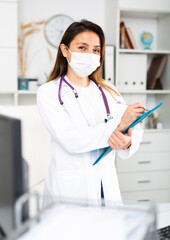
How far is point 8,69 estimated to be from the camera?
2895 mm

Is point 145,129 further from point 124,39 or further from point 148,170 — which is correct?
point 124,39

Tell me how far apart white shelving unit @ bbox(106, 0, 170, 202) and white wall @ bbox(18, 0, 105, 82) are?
0.31 meters

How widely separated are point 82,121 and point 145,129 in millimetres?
1869

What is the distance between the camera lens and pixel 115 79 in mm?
3131

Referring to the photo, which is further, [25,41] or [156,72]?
[156,72]

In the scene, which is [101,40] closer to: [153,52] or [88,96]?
[88,96]

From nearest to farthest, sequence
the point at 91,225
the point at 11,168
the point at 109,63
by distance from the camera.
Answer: the point at 11,168, the point at 91,225, the point at 109,63

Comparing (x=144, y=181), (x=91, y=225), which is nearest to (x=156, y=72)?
(x=144, y=181)

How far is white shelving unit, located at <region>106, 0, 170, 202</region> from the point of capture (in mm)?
3129

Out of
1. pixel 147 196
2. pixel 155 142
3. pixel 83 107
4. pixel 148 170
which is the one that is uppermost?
pixel 83 107

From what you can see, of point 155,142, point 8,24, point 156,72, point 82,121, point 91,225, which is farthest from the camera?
point 156,72

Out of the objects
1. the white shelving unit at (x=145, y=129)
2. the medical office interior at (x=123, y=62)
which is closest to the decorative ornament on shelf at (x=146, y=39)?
the medical office interior at (x=123, y=62)

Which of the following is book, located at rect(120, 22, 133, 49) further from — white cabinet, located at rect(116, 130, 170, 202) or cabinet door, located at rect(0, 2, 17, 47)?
cabinet door, located at rect(0, 2, 17, 47)

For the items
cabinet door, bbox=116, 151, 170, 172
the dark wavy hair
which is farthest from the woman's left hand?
cabinet door, bbox=116, 151, 170, 172
